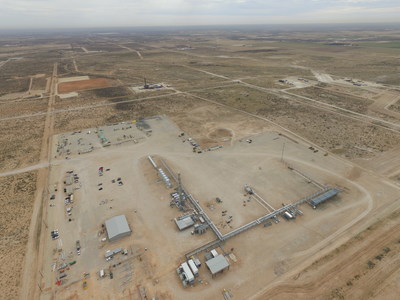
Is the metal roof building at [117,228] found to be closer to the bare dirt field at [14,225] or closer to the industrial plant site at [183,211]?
the industrial plant site at [183,211]

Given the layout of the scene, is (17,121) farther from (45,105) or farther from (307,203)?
(307,203)

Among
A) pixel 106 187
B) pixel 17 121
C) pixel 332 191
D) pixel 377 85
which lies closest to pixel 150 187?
pixel 106 187

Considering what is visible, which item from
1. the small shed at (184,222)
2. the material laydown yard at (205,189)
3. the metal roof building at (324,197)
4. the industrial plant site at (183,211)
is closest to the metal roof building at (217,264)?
the industrial plant site at (183,211)

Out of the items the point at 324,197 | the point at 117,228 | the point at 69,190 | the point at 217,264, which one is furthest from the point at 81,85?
the point at 324,197

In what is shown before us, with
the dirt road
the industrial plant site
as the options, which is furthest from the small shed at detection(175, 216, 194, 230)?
the dirt road

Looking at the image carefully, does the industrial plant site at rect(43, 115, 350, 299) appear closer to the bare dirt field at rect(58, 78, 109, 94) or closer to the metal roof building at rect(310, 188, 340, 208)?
the metal roof building at rect(310, 188, 340, 208)
